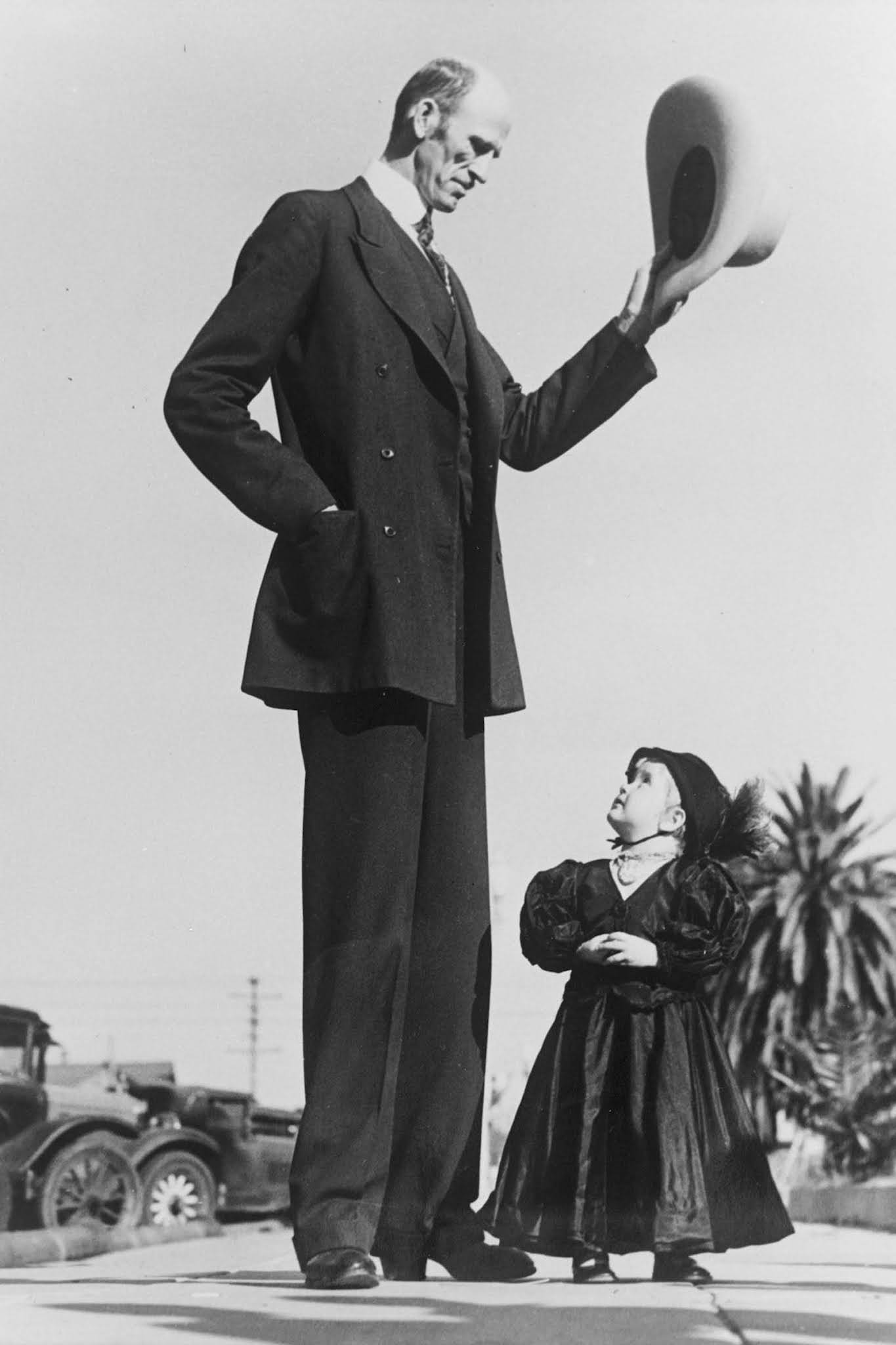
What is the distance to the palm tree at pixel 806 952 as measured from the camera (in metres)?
16.0

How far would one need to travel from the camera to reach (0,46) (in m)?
4.31

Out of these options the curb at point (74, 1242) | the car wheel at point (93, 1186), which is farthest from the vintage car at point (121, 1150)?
the curb at point (74, 1242)

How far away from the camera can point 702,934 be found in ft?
11.5

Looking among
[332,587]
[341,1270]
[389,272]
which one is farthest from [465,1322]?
[389,272]

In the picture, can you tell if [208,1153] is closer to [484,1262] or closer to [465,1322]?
[484,1262]

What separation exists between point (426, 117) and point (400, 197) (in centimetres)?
17

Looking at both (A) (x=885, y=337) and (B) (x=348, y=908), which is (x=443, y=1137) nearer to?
(B) (x=348, y=908)

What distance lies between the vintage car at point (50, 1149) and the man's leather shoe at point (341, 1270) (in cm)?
550

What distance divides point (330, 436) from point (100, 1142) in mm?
6648

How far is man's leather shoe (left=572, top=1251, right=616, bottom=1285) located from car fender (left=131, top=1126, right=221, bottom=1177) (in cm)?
680

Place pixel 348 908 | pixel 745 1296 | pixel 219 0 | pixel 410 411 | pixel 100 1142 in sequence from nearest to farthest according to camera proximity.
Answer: pixel 745 1296
pixel 348 908
pixel 410 411
pixel 219 0
pixel 100 1142

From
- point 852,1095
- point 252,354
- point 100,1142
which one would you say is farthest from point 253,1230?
point 852,1095

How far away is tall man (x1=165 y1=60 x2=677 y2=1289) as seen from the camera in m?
3.24

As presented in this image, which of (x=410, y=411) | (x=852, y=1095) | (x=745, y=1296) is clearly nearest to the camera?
(x=745, y=1296)
